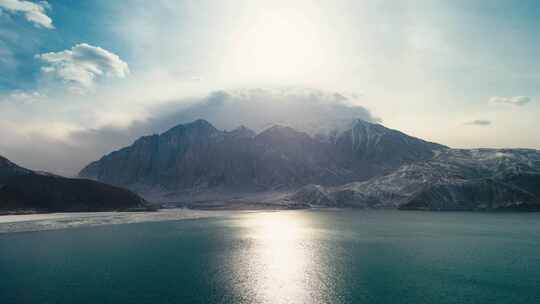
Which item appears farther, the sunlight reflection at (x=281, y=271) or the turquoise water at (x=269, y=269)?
the sunlight reflection at (x=281, y=271)

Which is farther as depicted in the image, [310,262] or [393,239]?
[393,239]

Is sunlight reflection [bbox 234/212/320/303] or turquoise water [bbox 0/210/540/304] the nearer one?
turquoise water [bbox 0/210/540/304]

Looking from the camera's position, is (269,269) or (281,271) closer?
(281,271)

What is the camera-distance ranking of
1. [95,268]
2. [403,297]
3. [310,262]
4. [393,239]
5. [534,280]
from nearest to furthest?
[403,297] → [534,280] → [95,268] → [310,262] → [393,239]

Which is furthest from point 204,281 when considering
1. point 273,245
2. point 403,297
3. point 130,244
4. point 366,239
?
point 366,239

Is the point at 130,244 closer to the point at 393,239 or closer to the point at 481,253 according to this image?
the point at 393,239

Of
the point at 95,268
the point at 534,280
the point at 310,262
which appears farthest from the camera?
the point at 310,262

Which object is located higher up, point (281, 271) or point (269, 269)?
point (269, 269)
